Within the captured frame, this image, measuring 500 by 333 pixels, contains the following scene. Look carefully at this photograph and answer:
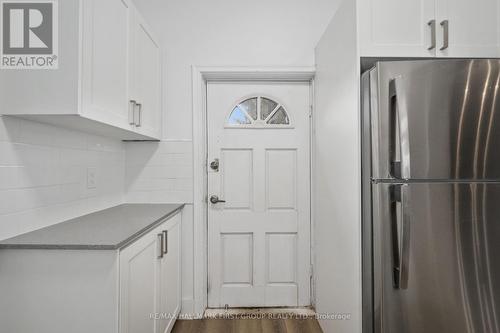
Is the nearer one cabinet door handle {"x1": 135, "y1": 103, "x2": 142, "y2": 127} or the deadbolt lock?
cabinet door handle {"x1": 135, "y1": 103, "x2": 142, "y2": 127}

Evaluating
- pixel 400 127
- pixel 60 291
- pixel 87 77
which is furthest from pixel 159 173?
pixel 400 127

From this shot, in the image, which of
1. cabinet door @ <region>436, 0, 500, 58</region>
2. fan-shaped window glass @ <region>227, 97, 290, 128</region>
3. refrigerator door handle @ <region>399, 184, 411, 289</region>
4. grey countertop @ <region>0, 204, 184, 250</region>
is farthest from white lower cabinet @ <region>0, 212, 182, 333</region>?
cabinet door @ <region>436, 0, 500, 58</region>

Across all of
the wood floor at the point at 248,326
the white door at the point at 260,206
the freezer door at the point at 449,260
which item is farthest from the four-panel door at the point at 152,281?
the freezer door at the point at 449,260

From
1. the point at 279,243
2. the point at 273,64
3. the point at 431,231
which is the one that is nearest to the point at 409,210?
the point at 431,231

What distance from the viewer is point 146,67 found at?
→ 2.13m

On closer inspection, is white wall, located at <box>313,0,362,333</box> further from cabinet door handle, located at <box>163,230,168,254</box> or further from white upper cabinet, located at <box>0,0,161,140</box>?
white upper cabinet, located at <box>0,0,161,140</box>

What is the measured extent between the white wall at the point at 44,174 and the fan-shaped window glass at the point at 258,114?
1020mm

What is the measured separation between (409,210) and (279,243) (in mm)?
1288

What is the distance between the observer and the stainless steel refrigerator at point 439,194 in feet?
4.78

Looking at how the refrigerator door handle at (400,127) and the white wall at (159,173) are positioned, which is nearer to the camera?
the refrigerator door handle at (400,127)

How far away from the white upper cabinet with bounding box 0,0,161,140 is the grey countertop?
512 millimetres

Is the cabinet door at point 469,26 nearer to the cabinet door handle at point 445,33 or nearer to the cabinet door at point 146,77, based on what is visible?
the cabinet door handle at point 445,33

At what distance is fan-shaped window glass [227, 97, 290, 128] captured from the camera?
2566 mm

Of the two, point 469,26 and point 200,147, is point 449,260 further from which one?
point 200,147
